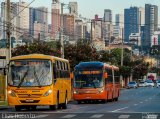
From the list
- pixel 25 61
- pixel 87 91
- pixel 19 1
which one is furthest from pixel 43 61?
pixel 19 1

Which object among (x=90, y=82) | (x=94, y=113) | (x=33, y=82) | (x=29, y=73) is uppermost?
(x=29, y=73)

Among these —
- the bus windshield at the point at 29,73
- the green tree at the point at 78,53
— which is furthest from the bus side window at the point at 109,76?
the green tree at the point at 78,53

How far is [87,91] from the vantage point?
1838 inches

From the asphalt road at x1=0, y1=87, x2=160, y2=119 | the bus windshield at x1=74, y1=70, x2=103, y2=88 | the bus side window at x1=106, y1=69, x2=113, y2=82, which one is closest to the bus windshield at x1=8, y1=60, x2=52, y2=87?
the asphalt road at x1=0, y1=87, x2=160, y2=119

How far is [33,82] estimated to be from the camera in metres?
33.7

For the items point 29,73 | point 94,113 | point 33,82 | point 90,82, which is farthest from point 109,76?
point 94,113

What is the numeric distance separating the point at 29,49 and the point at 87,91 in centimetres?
2188

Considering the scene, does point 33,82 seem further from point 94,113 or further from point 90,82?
point 90,82

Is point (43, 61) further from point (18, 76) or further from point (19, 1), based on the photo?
point (19, 1)

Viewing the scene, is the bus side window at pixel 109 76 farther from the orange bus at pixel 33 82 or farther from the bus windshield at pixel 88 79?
the orange bus at pixel 33 82

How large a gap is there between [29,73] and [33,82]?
1.89 ft

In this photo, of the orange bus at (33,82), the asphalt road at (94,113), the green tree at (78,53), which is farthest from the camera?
the green tree at (78,53)

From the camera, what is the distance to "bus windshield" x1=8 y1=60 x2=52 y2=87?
111 feet

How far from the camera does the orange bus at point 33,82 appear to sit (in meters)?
33.5
